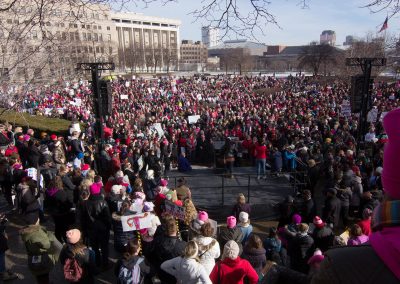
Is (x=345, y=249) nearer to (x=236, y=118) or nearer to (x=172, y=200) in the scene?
(x=172, y=200)

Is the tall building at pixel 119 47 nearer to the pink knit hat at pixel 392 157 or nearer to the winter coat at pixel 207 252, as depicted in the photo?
the winter coat at pixel 207 252

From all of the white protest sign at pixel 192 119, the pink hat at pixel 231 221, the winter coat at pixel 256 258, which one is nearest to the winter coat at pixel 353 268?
the winter coat at pixel 256 258

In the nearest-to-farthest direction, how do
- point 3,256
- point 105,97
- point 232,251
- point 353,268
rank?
point 353,268, point 232,251, point 3,256, point 105,97

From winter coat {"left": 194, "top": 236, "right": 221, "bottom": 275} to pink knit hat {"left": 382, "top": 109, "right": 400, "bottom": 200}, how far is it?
3666mm

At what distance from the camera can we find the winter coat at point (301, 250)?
5164mm

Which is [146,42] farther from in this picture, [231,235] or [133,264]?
[133,264]

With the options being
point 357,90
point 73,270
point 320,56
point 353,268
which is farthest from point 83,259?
point 320,56

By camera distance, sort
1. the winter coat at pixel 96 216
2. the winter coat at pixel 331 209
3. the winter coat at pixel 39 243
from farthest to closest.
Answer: the winter coat at pixel 331 209
the winter coat at pixel 96 216
the winter coat at pixel 39 243

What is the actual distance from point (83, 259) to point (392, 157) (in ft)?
14.3

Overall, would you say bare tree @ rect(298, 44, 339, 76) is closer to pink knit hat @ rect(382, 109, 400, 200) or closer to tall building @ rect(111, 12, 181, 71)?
tall building @ rect(111, 12, 181, 71)

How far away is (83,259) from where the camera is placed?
4.47 m

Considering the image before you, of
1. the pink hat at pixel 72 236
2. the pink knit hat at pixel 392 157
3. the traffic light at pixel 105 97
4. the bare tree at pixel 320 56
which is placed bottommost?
the pink hat at pixel 72 236

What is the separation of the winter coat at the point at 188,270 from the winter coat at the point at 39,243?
196 centimetres

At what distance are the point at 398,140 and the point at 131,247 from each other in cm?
380
